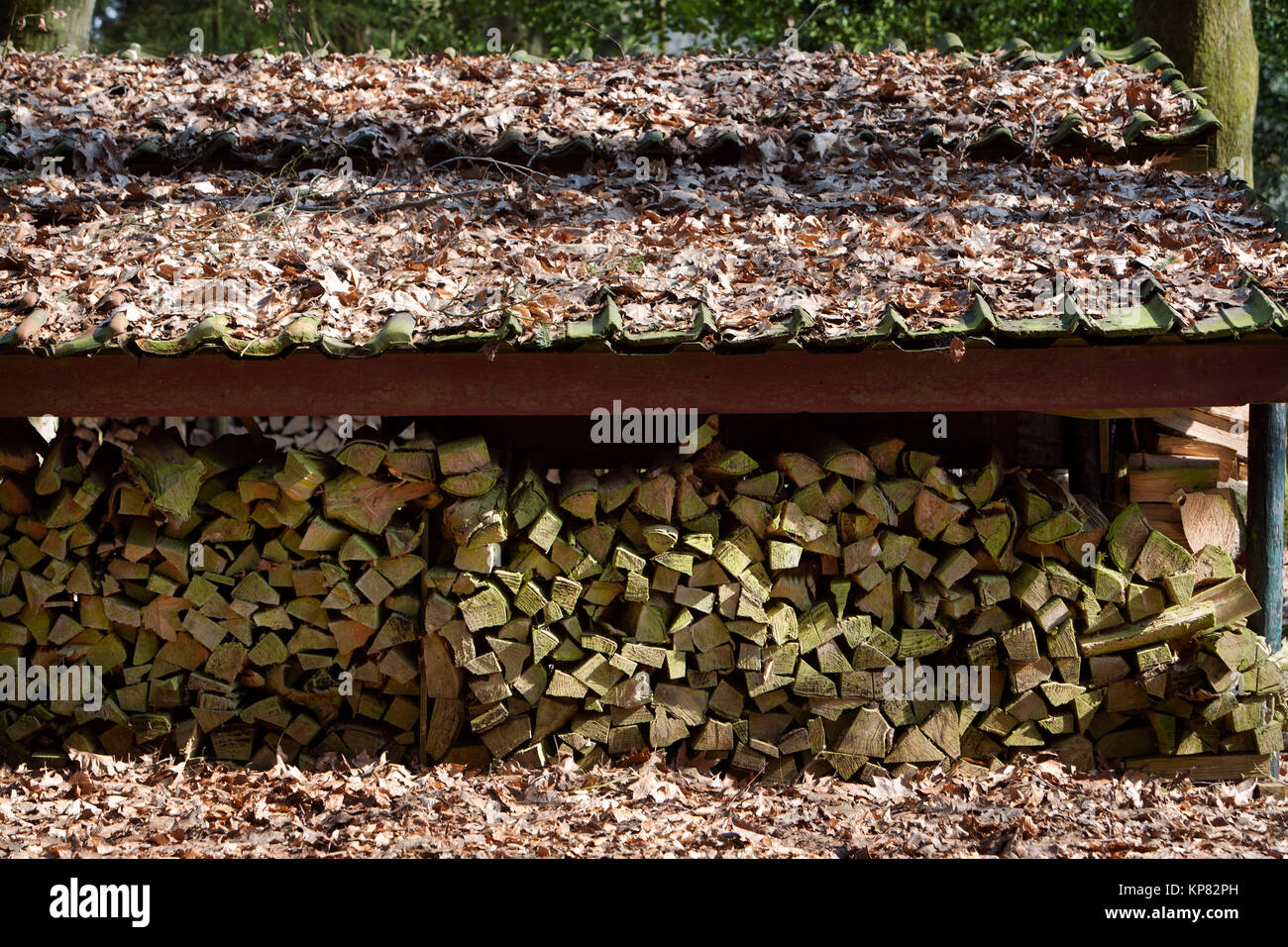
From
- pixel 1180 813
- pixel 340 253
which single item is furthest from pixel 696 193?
pixel 1180 813

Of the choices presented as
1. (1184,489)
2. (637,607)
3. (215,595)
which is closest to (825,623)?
(637,607)

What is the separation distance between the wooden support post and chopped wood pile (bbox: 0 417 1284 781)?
239 mm

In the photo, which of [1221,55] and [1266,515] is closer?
[1266,515]

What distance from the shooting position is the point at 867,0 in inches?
592

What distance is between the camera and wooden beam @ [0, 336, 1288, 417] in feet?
14.2

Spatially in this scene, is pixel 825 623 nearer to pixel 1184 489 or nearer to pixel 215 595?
pixel 1184 489

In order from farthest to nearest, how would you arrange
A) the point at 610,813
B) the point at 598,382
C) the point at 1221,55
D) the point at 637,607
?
the point at 1221,55 → the point at 637,607 → the point at 598,382 → the point at 610,813

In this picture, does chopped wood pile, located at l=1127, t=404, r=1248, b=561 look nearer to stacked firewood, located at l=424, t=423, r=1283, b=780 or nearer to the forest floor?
stacked firewood, located at l=424, t=423, r=1283, b=780

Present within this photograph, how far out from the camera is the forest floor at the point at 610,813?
3.86m

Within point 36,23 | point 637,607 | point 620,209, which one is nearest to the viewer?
point 637,607

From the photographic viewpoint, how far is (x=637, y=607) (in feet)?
15.0

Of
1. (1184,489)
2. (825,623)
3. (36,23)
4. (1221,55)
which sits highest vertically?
(36,23)

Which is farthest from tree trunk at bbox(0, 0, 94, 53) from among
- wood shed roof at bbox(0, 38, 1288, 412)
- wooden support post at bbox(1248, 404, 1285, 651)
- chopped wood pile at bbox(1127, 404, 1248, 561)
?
wooden support post at bbox(1248, 404, 1285, 651)

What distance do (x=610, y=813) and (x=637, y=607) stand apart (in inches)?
34.6
